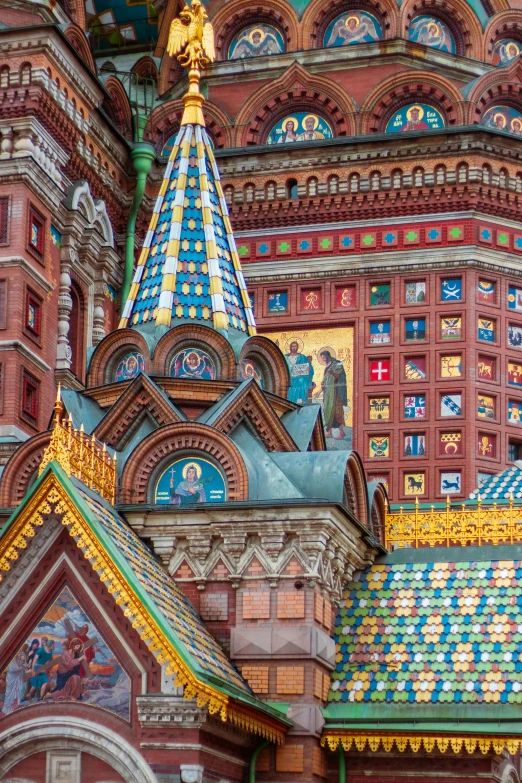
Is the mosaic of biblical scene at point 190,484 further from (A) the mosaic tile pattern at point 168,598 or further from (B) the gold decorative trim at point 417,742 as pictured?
(B) the gold decorative trim at point 417,742

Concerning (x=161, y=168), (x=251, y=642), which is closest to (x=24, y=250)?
(x=161, y=168)

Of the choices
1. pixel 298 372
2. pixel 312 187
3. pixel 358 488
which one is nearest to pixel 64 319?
pixel 298 372

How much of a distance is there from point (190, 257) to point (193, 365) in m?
1.68

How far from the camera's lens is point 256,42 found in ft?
107

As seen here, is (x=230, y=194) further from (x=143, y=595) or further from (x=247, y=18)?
(x=143, y=595)

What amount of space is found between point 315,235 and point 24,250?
18.7ft

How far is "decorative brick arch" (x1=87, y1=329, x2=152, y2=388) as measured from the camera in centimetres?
2111

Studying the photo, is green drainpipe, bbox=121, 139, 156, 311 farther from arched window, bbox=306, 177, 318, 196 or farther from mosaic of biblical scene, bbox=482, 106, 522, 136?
mosaic of biblical scene, bbox=482, 106, 522, 136

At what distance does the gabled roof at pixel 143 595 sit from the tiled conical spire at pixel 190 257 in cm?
355

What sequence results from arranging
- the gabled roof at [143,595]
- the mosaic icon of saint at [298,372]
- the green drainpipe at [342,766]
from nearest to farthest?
1. the gabled roof at [143,595]
2. the green drainpipe at [342,766]
3. the mosaic icon of saint at [298,372]

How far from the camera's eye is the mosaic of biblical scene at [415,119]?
30953mm

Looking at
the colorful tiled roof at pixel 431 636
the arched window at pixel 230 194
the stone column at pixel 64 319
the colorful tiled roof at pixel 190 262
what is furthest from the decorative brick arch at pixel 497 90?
the colorful tiled roof at pixel 431 636

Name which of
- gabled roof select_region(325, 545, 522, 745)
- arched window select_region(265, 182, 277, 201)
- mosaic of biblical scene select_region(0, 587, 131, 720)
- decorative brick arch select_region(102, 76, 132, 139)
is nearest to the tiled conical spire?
gabled roof select_region(325, 545, 522, 745)

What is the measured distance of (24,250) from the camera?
27469 mm
